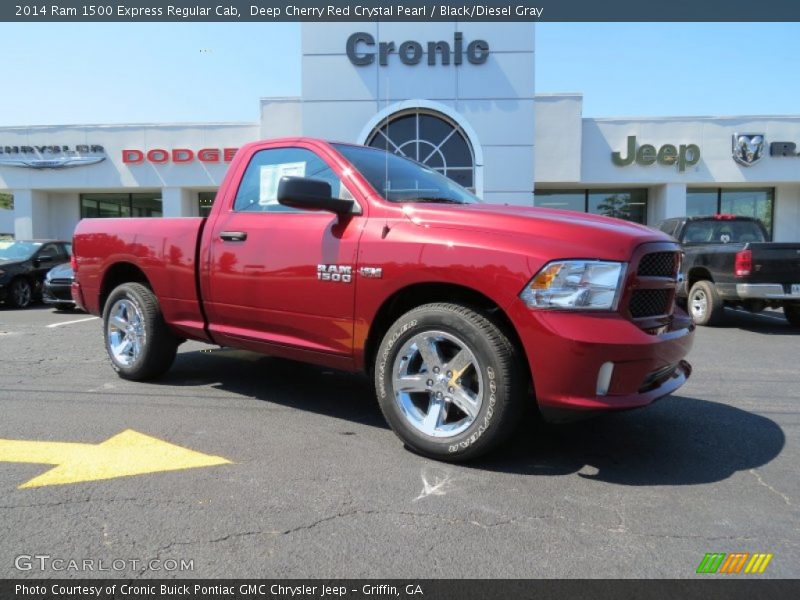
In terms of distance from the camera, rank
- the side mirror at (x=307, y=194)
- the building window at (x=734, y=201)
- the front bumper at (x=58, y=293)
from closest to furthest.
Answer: the side mirror at (x=307, y=194) < the front bumper at (x=58, y=293) < the building window at (x=734, y=201)

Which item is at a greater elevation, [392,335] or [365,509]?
[392,335]

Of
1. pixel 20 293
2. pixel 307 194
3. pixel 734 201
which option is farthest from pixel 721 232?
pixel 734 201

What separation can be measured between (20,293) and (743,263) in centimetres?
1378

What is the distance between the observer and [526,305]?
2.98m

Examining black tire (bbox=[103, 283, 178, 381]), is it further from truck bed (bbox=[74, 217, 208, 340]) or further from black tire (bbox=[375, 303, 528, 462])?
black tire (bbox=[375, 303, 528, 462])

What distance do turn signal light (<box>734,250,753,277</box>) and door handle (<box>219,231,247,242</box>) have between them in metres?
7.54

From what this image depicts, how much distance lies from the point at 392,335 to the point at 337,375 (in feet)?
7.50

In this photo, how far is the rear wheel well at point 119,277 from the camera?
5.31 metres

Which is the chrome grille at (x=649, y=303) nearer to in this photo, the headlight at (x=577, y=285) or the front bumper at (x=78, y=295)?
the headlight at (x=577, y=285)

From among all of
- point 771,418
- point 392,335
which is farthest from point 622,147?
point 392,335

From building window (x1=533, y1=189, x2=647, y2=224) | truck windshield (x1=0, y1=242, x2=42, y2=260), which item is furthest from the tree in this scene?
truck windshield (x1=0, y1=242, x2=42, y2=260)

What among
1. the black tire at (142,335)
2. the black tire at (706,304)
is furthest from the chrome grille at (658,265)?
the black tire at (706,304)

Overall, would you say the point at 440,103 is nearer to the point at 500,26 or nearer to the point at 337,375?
the point at 500,26

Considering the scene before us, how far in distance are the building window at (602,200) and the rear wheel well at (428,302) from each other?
2017 centimetres
